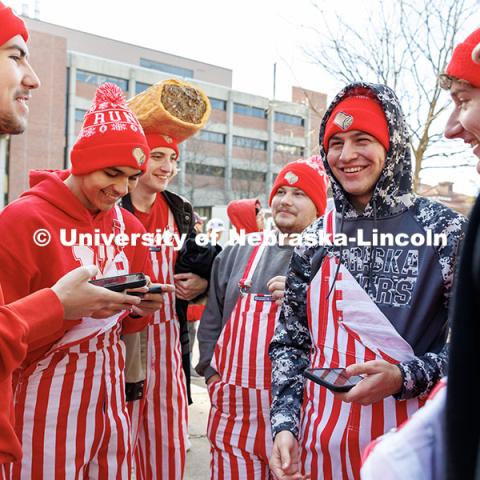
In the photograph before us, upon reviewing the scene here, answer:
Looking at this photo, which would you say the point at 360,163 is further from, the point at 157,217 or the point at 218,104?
the point at 218,104

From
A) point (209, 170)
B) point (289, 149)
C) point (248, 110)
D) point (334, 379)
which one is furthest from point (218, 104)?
point (334, 379)

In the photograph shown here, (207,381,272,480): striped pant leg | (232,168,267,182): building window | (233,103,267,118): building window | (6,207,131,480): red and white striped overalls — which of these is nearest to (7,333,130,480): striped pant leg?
(6,207,131,480): red and white striped overalls

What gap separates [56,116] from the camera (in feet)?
113

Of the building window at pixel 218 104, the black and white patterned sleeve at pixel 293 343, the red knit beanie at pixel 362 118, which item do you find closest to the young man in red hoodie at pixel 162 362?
the black and white patterned sleeve at pixel 293 343

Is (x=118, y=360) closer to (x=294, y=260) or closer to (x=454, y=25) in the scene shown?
→ (x=294, y=260)

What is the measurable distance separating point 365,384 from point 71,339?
4.12 feet

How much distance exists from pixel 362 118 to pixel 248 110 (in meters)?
45.2

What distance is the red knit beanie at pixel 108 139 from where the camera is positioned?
2.50m

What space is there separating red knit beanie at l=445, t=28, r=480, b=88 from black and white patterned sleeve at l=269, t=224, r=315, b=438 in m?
0.81

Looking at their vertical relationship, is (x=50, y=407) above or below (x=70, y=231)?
below

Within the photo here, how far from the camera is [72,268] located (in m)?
2.31

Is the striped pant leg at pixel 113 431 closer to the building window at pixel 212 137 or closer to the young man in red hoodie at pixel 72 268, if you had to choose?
the young man in red hoodie at pixel 72 268

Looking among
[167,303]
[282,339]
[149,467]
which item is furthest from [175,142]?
[149,467]

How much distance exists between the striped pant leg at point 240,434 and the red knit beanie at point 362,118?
1.38 m
